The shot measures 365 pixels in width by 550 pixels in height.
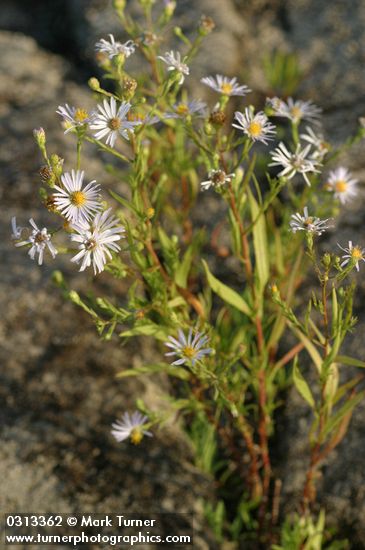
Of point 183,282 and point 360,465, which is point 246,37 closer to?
point 183,282

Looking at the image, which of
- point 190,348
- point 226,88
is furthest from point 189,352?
point 226,88

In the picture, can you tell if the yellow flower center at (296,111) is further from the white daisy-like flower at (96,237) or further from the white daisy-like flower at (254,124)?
the white daisy-like flower at (96,237)

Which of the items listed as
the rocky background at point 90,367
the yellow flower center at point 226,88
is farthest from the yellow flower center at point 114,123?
the rocky background at point 90,367

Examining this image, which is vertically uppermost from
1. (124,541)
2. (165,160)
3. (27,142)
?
(27,142)

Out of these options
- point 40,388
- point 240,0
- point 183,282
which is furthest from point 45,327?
point 240,0

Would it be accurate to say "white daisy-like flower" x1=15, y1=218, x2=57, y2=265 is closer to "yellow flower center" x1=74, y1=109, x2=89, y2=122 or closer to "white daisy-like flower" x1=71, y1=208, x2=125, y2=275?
"white daisy-like flower" x1=71, y1=208, x2=125, y2=275

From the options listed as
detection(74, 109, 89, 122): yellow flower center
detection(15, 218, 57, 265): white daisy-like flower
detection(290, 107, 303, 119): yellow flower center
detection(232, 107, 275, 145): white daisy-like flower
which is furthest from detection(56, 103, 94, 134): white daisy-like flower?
detection(290, 107, 303, 119): yellow flower center

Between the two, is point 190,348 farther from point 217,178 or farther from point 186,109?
point 186,109
